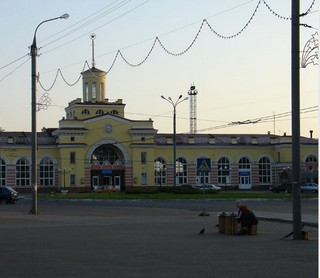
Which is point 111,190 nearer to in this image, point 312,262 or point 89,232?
point 89,232

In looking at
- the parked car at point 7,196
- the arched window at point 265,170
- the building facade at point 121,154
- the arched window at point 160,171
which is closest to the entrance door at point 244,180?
the building facade at point 121,154

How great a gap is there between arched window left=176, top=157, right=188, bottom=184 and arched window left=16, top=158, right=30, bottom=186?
20884mm

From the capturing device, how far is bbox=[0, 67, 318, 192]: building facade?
9362cm

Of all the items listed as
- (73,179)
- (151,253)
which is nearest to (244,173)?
(73,179)

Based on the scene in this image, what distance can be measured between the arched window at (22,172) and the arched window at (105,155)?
8.96 meters

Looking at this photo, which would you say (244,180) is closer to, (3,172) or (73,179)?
(73,179)

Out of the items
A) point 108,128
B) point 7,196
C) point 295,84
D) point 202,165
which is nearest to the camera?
point 295,84

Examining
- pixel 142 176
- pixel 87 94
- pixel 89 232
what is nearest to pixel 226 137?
pixel 142 176

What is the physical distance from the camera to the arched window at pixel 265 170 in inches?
4050

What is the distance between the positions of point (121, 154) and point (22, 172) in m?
13.7

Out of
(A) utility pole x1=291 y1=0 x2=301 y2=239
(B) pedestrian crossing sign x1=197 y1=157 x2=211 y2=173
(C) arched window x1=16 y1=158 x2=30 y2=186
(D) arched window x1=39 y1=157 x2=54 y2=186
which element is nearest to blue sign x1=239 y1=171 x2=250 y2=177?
(D) arched window x1=39 y1=157 x2=54 y2=186

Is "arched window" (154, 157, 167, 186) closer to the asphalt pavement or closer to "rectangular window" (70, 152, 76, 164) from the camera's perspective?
"rectangular window" (70, 152, 76, 164)

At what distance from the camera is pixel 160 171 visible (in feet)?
325

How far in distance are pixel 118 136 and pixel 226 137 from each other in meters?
16.8
